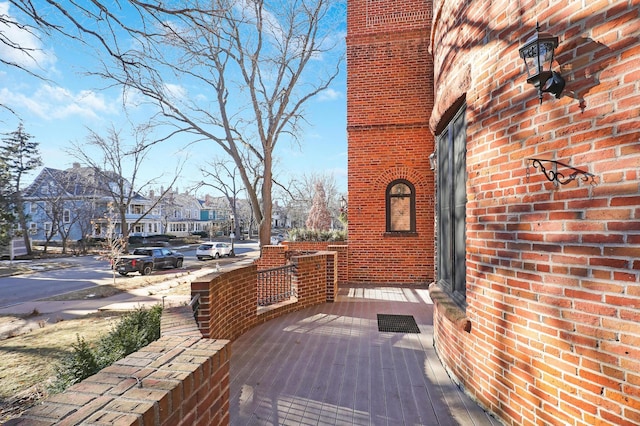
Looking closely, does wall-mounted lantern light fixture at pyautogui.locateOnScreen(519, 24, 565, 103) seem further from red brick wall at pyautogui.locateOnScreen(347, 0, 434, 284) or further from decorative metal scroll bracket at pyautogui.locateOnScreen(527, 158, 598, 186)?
red brick wall at pyautogui.locateOnScreen(347, 0, 434, 284)

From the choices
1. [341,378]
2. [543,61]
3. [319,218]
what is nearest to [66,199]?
[319,218]

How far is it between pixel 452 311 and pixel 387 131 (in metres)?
6.58

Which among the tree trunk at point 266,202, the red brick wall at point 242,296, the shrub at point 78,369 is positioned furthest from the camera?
the tree trunk at point 266,202

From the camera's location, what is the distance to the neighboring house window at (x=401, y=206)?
29.3ft

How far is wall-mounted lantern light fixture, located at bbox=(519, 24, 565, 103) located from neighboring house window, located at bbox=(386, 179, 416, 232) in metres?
6.80

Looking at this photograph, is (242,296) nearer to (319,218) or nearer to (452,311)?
(452,311)

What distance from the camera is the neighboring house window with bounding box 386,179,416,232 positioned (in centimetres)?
895

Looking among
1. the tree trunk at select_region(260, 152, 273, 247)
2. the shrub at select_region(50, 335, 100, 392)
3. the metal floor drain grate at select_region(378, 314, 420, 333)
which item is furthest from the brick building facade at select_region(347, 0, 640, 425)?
the tree trunk at select_region(260, 152, 273, 247)

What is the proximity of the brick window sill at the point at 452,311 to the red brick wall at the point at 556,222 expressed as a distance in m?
0.04

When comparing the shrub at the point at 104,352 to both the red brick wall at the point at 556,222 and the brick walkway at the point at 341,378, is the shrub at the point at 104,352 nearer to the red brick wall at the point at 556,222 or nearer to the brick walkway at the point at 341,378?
the brick walkway at the point at 341,378

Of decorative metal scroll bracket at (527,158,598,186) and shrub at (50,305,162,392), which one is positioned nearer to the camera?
decorative metal scroll bracket at (527,158,598,186)

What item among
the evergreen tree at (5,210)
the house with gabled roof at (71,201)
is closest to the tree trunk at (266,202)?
the house with gabled roof at (71,201)

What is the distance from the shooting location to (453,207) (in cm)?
404

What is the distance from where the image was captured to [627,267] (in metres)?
1.78
